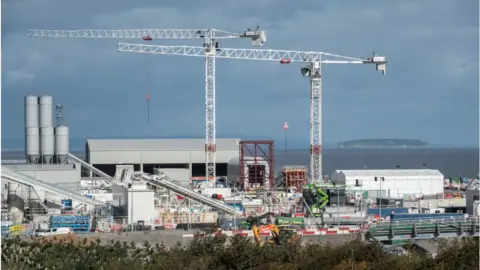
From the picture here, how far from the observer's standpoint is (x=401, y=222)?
87.7 feet

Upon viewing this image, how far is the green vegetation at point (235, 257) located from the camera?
1623cm

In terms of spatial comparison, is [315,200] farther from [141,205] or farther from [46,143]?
[46,143]

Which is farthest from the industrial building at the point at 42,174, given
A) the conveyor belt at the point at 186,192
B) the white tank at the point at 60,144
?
the conveyor belt at the point at 186,192

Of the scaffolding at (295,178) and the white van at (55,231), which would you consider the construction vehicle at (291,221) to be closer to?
the white van at (55,231)

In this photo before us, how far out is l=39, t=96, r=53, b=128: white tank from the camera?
46062 mm

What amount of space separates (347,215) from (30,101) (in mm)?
19409

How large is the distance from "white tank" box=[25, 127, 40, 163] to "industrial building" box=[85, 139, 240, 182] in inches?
602

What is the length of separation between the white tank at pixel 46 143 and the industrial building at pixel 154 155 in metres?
14.9

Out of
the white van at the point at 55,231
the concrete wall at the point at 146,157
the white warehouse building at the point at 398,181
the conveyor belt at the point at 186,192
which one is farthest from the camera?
the concrete wall at the point at 146,157

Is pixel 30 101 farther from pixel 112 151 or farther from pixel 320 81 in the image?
pixel 320 81

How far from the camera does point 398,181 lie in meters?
50.4

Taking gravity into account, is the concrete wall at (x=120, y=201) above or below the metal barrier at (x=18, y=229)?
above

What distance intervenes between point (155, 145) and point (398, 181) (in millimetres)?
20907

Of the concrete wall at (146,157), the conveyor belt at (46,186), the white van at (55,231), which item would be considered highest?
the concrete wall at (146,157)
